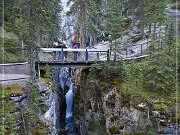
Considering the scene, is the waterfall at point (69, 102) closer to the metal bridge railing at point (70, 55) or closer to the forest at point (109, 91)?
the forest at point (109, 91)

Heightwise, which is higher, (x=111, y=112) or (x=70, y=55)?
(x=70, y=55)

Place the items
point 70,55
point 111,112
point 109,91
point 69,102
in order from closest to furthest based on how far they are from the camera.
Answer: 1. point 111,112
2. point 109,91
3. point 70,55
4. point 69,102

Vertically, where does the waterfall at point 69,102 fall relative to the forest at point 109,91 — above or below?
below

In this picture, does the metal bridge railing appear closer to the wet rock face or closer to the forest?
the forest

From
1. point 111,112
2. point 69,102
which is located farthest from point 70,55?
point 111,112

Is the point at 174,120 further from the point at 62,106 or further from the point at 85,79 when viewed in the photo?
the point at 62,106

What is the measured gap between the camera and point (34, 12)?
2264cm

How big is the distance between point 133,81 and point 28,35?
7.71 meters

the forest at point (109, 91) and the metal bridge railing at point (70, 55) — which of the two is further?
the metal bridge railing at point (70, 55)

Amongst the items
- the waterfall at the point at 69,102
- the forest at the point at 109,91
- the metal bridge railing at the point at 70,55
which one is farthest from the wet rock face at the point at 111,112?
the waterfall at the point at 69,102

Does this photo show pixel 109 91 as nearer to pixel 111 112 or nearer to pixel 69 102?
pixel 111 112

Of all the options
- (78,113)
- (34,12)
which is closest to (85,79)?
(78,113)

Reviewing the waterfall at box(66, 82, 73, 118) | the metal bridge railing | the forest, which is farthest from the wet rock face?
the waterfall at box(66, 82, 73, 118)

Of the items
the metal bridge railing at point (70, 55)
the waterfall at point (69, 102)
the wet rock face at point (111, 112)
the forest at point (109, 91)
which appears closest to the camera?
the forest at point (109, 91)
